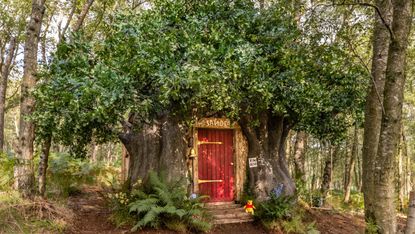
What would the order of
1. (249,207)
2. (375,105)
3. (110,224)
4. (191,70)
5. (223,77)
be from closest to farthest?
1. (191,70)
2. (223,77)
3. (375,105)
4. (110,224)
5. (249,207)

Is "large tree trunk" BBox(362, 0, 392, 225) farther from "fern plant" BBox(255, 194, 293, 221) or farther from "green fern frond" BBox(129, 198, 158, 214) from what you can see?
"green fern frond" BBox(129, 198, 158, 214)

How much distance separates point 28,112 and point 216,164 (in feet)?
15.1

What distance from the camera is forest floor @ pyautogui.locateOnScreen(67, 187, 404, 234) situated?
6.72 metres

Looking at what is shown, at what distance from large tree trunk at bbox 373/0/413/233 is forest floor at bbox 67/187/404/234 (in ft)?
11.6

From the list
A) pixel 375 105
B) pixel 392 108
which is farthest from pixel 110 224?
pixel 375 105

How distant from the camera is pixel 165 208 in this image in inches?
254

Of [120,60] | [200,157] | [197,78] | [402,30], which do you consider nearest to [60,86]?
[120,60]

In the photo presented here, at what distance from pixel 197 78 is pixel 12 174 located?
4654mm

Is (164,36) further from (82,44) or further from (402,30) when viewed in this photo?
(402,30)

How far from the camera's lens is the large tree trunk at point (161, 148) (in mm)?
7698

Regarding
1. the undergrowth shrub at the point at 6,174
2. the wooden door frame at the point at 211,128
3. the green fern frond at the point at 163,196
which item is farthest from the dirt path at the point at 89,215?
the wooden door frame at the point at 211,128

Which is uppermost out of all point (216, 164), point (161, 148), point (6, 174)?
point (161, 148)

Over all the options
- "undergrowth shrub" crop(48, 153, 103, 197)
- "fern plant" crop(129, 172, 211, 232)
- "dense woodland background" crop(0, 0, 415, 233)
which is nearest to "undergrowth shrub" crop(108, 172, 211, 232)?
"fern plant" crop(129, 172, 211, 232)

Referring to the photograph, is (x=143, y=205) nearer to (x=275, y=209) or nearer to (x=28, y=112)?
(x=28, y=112)
